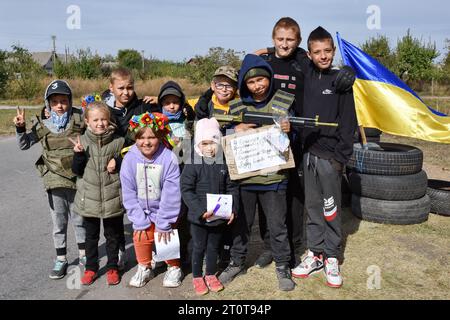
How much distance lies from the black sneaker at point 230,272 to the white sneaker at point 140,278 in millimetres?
666

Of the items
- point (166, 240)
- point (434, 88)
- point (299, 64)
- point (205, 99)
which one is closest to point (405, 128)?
point (299, 64)

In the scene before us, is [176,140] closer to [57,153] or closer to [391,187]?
[57,153]

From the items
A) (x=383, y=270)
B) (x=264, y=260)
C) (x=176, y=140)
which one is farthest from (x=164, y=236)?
(x=383, y=270)

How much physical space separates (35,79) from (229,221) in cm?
2811

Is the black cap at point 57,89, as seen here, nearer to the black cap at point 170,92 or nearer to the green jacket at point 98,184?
the green jacket at point 98,184

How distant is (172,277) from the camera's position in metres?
3.63

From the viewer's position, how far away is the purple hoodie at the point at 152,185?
11.3 feet

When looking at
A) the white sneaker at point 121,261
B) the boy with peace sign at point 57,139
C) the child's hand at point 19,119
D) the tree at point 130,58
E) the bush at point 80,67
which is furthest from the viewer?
the tree at point 130,58

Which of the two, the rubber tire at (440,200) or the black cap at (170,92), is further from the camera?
the rubber tire at (440,200)

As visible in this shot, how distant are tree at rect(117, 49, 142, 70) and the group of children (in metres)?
45.0

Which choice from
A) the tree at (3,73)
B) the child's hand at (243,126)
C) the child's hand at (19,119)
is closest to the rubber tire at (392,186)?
the child's hand at (243,126)

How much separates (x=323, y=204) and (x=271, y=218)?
1.79 ft

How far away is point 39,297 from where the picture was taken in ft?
11.4
